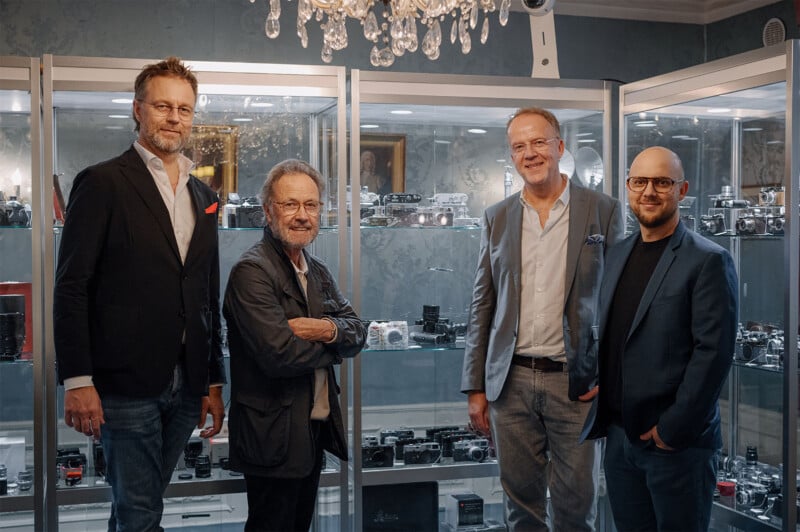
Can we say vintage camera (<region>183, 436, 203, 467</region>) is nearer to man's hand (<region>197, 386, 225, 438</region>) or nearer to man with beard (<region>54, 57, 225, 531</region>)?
man's hand (<region>197, 386, 225, 438</region>)

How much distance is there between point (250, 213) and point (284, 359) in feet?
3.04

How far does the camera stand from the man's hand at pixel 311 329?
2.85 m

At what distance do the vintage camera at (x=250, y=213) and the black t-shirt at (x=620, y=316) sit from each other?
1.48 m

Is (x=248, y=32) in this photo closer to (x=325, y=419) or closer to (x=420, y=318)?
(x=420, y=318)

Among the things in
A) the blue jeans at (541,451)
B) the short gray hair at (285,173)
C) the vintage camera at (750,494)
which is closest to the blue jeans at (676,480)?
the blue jeans at (541,451)

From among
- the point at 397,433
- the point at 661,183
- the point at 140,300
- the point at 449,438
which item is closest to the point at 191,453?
the point at 397,433

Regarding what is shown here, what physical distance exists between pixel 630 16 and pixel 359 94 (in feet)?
8.49

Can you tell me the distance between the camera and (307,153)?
A: 3.56 m

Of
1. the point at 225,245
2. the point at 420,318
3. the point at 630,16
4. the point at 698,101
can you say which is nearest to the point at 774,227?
the point at 698,101

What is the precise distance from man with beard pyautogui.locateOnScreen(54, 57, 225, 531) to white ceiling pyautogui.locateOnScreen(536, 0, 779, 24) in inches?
123

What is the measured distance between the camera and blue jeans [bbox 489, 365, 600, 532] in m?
2.98

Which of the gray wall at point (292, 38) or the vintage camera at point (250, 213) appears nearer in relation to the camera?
the vintage camera at point (250, 213)

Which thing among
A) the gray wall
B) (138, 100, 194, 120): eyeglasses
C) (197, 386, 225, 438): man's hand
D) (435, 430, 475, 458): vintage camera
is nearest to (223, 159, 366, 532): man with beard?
(197, 386, 225, 438): man's hand

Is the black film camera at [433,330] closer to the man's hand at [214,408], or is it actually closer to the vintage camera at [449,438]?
the vintage camera at [449,438]
